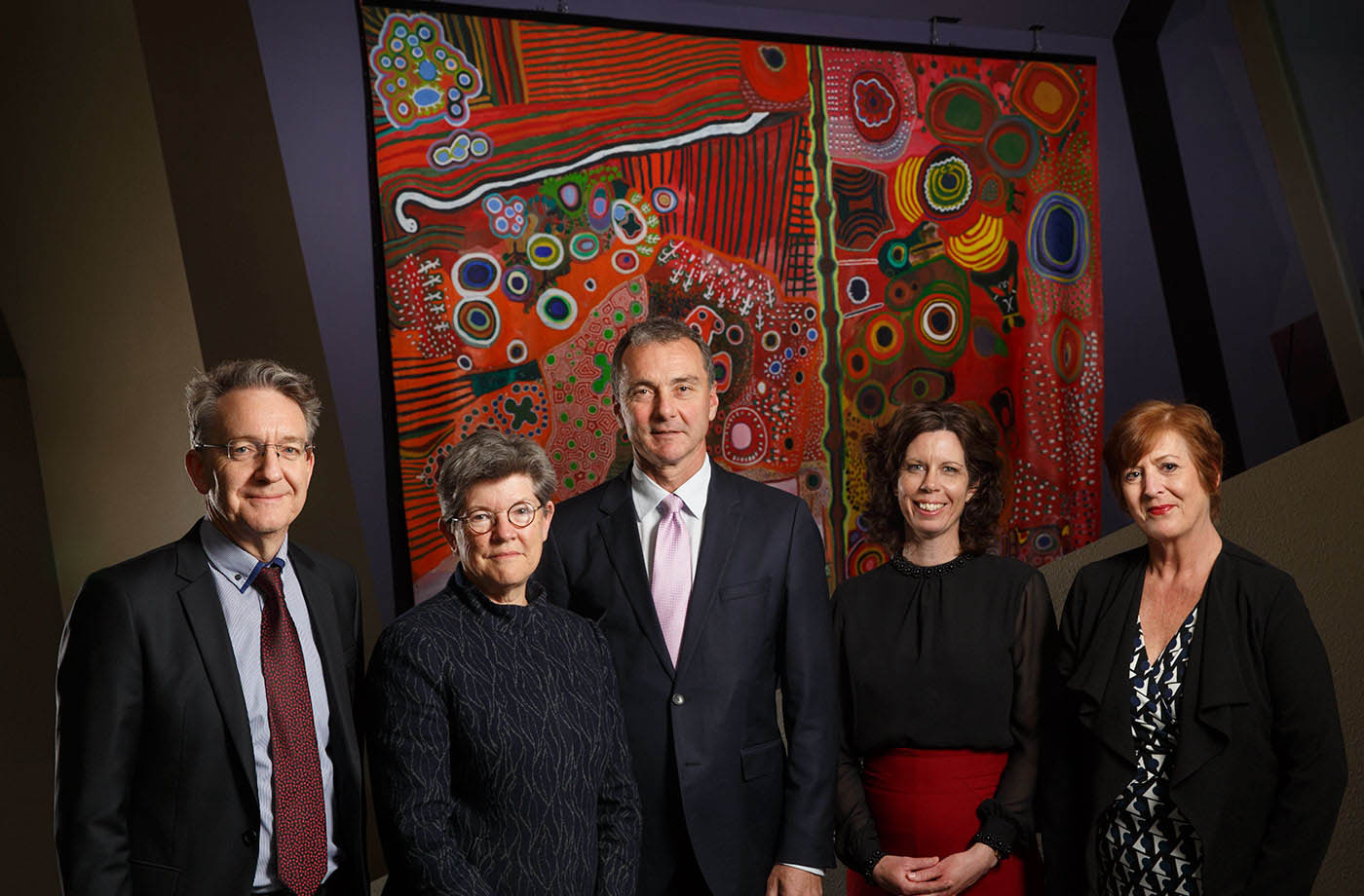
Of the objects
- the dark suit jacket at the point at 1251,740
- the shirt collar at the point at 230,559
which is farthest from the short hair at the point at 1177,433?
the shirt collar at the point at 230,559

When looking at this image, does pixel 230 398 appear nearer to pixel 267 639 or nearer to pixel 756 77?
pixel 267 639

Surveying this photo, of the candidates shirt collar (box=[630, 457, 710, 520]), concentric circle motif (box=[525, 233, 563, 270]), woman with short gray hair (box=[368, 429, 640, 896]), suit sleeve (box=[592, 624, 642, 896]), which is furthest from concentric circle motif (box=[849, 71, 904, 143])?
suit sleeve (box=[592, 624, 642, 896])

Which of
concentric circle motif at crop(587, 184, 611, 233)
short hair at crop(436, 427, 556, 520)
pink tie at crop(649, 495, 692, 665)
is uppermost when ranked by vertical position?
concentric circle motif at crop(587, 184, 611, 233)

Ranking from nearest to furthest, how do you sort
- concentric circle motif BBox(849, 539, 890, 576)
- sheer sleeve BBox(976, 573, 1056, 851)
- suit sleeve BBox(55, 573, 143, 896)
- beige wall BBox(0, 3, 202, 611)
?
suit sleeve BBox(55, 573, 143, 896) → sheer sleeve BBox(976, 573, 1056, 851) → beige wall BBox(0, 3, 202, 611) → concentric circle motif BBox(849, 539, 890, 576)

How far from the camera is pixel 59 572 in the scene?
2.60 metres

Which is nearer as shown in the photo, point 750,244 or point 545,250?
point 545,250

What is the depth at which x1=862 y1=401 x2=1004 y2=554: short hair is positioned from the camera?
2355 millimetres

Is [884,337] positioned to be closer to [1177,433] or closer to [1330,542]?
[1330,542]

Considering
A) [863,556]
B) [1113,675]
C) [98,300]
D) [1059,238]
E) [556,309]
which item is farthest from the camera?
[1059,238]

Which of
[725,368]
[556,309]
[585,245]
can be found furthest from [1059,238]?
[556,309]

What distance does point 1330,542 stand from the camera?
3135mm

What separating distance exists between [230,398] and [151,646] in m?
0.41

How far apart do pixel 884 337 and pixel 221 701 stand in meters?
3.04

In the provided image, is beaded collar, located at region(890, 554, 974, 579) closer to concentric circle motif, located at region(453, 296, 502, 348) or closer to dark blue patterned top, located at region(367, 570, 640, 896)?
dark blue patterned top, located at region(367, 570, 640, 896)
